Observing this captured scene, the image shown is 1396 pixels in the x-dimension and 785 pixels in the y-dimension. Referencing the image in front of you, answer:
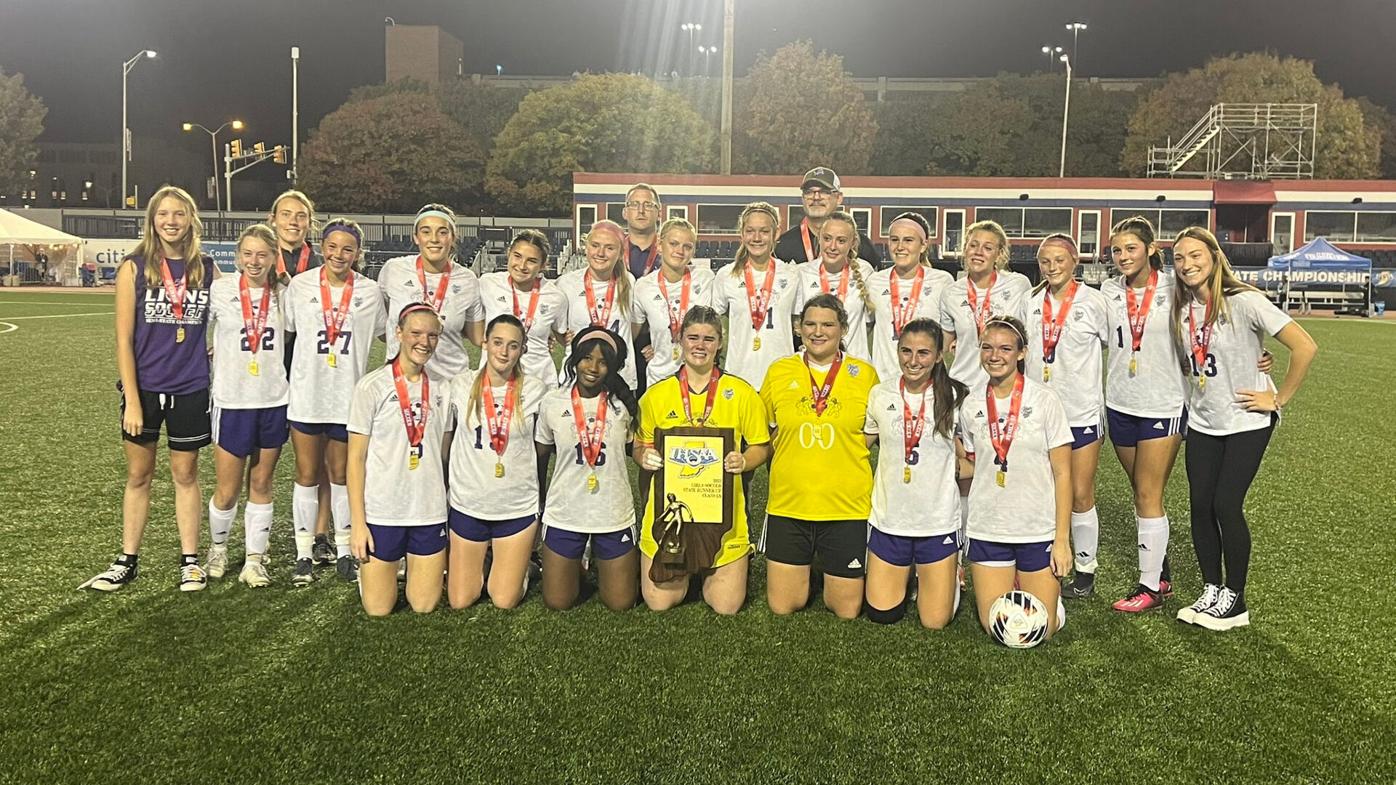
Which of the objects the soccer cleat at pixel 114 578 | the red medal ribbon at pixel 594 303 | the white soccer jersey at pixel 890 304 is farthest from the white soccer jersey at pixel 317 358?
the white soccer jersey at pixel 890 304

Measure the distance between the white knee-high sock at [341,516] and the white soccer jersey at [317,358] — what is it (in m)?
0.40

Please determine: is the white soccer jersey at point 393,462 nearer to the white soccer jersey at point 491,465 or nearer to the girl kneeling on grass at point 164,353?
the white soccer jersey at point 491,465

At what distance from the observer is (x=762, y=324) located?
5.64 metres

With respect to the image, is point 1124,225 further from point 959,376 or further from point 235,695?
point 235,695

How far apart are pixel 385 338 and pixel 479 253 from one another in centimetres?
3159

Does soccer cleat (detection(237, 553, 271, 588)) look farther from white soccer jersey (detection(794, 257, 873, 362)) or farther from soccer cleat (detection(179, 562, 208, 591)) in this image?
white soccer jersey (detection(794, 257, 873, 362))

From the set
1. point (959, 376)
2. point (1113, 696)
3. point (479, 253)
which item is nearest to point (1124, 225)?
point (959, 376)

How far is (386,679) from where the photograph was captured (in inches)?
151

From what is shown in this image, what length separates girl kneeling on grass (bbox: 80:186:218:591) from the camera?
15.4 ft

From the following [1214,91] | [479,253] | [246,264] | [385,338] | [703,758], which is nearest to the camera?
[703,758]

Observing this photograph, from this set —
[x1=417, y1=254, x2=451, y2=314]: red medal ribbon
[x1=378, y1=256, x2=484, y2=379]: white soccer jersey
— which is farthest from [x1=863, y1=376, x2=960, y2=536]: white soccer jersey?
[x1=417, y1=254, x2=451, y2=314]: red medal ribbon

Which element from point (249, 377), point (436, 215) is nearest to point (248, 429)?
point (249, 377)

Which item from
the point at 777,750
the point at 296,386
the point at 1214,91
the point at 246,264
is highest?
the point at 1214,91

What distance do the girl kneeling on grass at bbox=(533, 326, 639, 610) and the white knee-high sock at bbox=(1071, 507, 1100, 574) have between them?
2255mm
